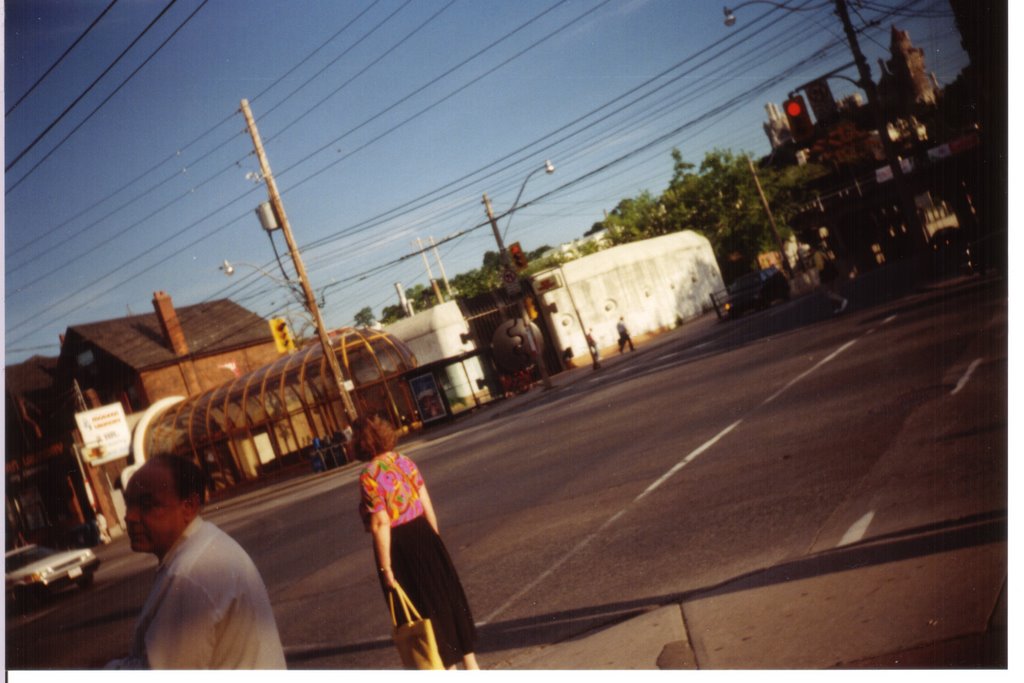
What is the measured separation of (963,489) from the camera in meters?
4.63

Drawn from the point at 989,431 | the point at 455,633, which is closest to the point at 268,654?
the point at 455,633

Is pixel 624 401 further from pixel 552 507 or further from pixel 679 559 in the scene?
pixel 679 559

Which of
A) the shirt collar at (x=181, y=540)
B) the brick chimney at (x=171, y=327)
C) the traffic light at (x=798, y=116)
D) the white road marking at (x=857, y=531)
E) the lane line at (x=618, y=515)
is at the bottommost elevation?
the white road marking at (x=857, y=531)

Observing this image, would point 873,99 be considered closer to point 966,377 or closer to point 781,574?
point 966,377

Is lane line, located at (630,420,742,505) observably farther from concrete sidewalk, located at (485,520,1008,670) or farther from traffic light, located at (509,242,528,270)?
traffic light, located at (509,242,528,270)

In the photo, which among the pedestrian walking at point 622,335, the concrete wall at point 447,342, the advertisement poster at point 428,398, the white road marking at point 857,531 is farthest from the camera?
the pedestrian walking at point 622,335

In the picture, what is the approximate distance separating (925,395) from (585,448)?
14.8 feet

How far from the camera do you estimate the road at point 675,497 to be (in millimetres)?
4875

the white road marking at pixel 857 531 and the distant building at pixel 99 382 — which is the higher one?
the distant building at pixel 99 382

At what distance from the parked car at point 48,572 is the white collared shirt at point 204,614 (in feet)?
45.2

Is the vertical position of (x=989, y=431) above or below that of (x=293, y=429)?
below

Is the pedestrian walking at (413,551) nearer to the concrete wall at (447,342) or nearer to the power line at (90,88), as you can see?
the power line at (90,88)

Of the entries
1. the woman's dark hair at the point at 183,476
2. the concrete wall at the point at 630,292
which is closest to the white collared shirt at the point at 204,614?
the woman's dark hair at the point at 183,476

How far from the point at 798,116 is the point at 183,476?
745 cm
